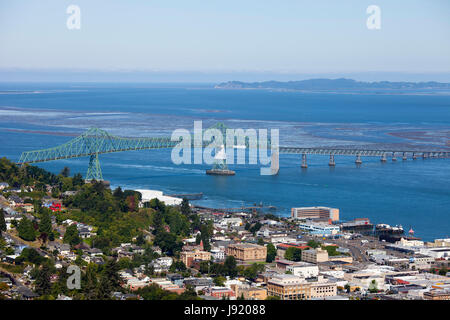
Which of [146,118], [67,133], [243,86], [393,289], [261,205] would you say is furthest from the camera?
[243,86]

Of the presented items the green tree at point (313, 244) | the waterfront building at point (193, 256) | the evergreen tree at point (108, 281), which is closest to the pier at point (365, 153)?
the green tree at point (313, 244)

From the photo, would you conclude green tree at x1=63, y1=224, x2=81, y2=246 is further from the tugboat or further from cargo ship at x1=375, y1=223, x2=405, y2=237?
the tugboat

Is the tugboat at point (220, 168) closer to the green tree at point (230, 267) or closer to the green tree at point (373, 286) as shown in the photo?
the green tree at point (230, 267)

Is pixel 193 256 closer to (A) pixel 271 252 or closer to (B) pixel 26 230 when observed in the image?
A: (A) pixel 271 252

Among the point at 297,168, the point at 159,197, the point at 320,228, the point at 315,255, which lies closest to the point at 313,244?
the point at 315,255

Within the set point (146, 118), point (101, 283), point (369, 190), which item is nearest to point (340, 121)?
point (146, 118)

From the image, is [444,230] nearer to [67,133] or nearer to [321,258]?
[321,258]
